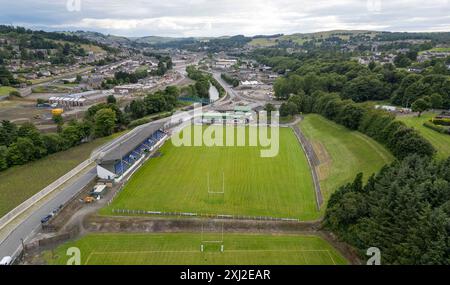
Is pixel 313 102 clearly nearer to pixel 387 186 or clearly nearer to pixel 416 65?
pixel 416 65

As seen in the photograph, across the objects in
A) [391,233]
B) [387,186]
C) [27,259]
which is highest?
[387,186]

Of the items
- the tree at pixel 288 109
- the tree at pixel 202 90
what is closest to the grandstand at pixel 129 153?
the tree at pixel 288 109

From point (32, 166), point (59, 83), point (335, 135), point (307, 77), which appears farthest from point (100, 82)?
point (335, 135)

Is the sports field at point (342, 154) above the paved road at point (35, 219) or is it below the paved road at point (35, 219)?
above

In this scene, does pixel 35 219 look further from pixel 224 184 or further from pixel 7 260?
pixel 224 184

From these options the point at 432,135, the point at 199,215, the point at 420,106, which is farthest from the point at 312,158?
the point at 199,215

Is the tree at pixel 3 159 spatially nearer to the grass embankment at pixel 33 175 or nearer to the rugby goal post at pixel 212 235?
the grass embankment at pixel 33 175
